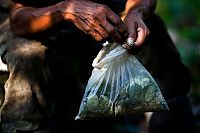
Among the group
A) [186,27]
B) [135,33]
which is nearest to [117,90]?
[135,33]

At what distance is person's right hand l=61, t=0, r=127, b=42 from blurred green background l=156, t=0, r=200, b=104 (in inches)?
95.4

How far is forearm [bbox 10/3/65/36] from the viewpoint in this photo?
296cm

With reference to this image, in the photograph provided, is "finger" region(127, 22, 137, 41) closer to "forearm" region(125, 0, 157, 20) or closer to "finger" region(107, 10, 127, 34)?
"finger" region(107, 10, 127, 34)

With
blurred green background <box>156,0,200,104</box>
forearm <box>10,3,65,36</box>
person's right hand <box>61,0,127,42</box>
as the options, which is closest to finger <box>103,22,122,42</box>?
person's right hand <box>61,0,127,42</box>

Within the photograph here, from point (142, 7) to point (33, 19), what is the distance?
557mm

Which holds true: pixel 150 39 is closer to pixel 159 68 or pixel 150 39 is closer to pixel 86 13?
pixel 159 68

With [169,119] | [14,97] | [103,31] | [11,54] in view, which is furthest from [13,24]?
[169,119]

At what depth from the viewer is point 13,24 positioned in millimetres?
3133

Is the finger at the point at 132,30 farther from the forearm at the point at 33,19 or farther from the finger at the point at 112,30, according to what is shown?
the forearm at the point at 33,19

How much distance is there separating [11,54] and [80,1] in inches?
19.3

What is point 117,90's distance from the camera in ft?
9.48

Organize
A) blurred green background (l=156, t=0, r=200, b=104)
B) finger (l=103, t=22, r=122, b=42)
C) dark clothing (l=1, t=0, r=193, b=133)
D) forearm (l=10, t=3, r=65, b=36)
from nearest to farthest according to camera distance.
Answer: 1. finger (l=103, t=22, r=122, b=42)
2. forearm (l=10, t=3, r=65, b=36)
3. dark clothing (l=1, t=0, r=193, b=133)
4. blurred green background (l=156, t=0, r=200, b=104)

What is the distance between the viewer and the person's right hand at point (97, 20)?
2793 mm

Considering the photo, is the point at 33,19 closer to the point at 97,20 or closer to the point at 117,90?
the point at 97,20
